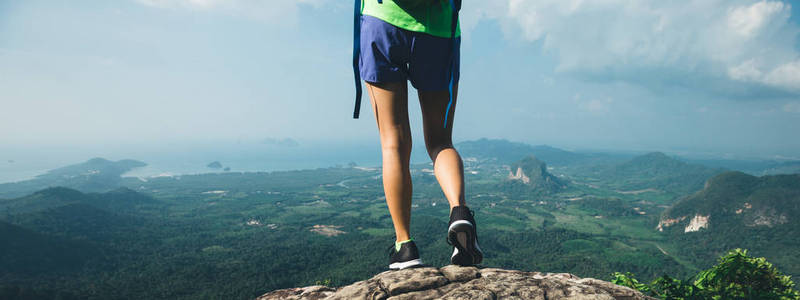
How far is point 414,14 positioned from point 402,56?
290 millimetres

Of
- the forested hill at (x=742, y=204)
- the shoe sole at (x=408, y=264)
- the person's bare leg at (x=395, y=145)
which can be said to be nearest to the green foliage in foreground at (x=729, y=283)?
the shoe sole at (x=408, y=264)

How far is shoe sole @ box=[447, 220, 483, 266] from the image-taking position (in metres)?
2.37

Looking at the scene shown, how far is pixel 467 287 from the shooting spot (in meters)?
2.38

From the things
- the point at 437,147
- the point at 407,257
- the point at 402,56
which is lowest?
the point at 407,257

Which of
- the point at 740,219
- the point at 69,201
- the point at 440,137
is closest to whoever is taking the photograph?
the point at 440,137

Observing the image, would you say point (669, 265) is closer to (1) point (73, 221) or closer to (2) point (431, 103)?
(2) point (431, 103)

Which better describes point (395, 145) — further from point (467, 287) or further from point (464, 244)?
point (467, 287)

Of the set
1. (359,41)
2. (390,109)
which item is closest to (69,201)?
(359,41)

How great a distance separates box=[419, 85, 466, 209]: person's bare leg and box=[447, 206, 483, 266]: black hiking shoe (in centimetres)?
19

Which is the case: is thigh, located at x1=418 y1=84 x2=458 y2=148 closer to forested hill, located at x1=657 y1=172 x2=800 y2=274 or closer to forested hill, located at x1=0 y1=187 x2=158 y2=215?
forested hill, located at x1=657 y1=172 x2=800 y2=274

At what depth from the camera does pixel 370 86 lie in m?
2.54

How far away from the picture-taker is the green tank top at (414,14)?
2.34 m

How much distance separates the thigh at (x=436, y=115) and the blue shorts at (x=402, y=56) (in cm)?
14

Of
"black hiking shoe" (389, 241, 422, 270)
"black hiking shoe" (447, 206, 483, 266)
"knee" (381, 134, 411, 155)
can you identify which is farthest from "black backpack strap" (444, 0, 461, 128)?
"black hiking shoe" (389, 241, 422, 270)
